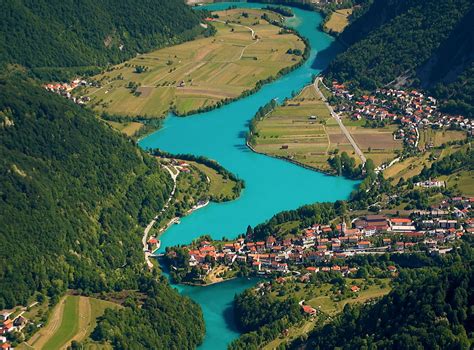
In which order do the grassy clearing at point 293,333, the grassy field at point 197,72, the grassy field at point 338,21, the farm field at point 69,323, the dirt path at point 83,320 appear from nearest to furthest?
the farm field at point 69,323
the dirt path at point 83,320
the grassy clearing at point 293,333
the grassy field at point 197,72
the grassy field at point 338,21

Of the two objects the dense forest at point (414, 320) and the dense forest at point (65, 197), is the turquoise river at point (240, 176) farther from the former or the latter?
the dense forest at point (414, 320)


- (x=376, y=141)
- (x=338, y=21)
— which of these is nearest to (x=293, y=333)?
(x=376, y=141)

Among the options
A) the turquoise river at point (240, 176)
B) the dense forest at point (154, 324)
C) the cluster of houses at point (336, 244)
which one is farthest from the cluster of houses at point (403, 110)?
the dense forest at point (154, 324)

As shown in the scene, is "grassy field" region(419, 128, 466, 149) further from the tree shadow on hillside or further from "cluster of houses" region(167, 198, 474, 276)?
the tree shadow on hillside

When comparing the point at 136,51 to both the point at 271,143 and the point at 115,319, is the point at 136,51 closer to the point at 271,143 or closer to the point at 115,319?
the point at 271,143

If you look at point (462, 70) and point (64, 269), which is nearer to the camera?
point (64, 269)

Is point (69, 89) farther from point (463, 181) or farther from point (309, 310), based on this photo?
point (309, 310)

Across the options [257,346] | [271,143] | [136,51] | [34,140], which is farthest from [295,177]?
[136,51]

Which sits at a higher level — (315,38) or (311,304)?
(311,304)
